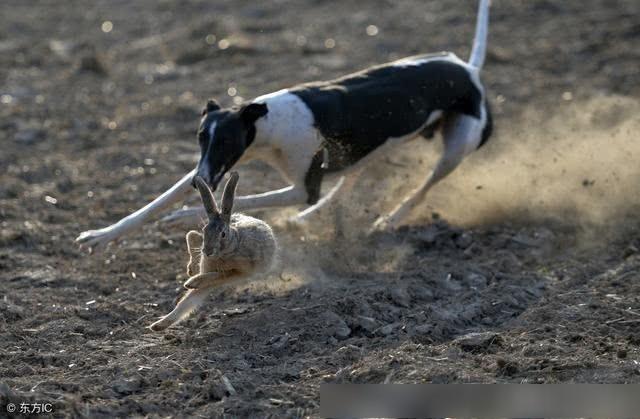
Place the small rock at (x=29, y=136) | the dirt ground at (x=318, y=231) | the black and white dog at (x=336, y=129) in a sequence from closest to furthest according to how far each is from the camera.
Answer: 1. the dirt ground at (x=318, y=231)
2. the black and white dog at (x=336, y=129)
3. the small rock at (x=29, y=136)

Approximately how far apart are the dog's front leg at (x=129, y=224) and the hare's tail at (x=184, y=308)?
1067 mm

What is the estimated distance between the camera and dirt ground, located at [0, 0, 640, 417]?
6055 millimetres

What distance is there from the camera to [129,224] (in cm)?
778

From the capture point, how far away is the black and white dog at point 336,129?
7777 millimetres

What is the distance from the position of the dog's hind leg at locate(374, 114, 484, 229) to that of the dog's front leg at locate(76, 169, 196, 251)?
1969 mm

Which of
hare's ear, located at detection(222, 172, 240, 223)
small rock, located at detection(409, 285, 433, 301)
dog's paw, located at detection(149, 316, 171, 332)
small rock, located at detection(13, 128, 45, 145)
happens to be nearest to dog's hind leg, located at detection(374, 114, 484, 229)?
small rock, located at detection(409, 285, 433, 301)

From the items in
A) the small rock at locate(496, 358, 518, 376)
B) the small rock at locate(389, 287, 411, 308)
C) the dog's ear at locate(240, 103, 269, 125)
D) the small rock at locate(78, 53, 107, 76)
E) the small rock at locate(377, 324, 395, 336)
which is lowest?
the small rock at locate(78, 53, 107, 76)

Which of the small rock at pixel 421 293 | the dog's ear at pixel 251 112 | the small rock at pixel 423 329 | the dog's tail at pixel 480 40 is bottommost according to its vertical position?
the small rock at pixel 421 293

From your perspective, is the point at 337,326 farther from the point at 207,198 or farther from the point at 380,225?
the point at 380,225

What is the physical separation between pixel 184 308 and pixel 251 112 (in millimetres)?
1601

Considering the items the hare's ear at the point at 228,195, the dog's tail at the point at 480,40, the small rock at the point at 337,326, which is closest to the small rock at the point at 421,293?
the small rock at the point at 337,326

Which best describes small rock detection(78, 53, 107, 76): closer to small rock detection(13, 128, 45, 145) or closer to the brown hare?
small rock detection(13, 128, 45, 145)

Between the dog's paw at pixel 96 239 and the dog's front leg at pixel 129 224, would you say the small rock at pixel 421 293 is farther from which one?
the dog's paw at pixel 96 239

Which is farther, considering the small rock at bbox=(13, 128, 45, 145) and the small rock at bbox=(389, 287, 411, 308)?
the small rock at bbox=(13, 128, 45, 145)
